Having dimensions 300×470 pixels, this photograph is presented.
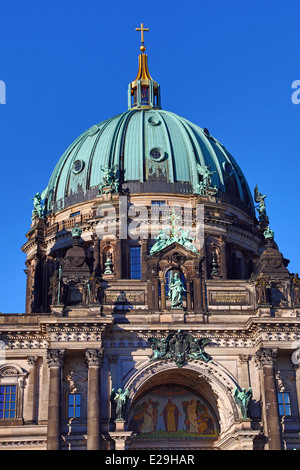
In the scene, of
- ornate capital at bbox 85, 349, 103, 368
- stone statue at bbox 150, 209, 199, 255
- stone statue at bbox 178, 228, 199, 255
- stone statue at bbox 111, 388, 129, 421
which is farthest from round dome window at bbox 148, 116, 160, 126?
stone statue at bbox 111, 388, 129, 421

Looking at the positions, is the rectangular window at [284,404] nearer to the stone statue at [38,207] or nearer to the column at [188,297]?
the column at [188,297]

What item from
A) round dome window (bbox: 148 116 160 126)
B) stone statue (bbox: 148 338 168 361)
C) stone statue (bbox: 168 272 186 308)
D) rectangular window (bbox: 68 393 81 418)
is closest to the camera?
rectangular window (bbox: 68 393 81 418)

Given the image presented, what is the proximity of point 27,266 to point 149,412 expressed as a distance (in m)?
18.5

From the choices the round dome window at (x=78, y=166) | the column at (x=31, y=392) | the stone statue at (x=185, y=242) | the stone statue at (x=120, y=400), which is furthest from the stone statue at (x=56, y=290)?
the round dome window at (x=78, y=166)

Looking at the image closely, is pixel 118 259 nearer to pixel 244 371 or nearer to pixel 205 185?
pixel 205 185

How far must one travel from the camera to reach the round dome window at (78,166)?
70.4 meters

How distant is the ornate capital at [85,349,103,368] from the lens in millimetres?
53000

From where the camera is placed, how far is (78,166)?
232 ft

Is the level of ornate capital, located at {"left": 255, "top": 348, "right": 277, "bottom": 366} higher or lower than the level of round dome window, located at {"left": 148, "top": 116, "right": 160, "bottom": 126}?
lower

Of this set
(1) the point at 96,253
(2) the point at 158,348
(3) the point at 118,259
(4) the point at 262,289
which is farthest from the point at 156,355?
(1) the point at 96,253

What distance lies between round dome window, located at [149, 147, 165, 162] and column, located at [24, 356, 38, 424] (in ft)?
68.7

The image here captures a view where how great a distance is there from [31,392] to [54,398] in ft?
9.42

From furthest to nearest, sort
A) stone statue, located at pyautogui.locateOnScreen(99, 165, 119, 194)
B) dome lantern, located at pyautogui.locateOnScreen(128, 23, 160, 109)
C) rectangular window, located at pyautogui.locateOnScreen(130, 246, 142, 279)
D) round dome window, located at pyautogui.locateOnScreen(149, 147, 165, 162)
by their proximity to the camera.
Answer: dome lantern, located at pyautogui.locateOnScreen(128, 23, 160, 109) → round dome window, located at pyautogui.locateOnScreen(149, 147, 165, 162) → stone statue, located at pyautogui.locateOnScreen(99, 165, 119, 194) → rectangular window, located at pyautogui.locateOnScreen(130, 246, 142, 279)

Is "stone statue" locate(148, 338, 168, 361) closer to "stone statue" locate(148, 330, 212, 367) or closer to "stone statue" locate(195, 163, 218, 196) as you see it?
"stone statue" locate(148, 330, 212, 367)
